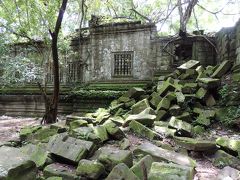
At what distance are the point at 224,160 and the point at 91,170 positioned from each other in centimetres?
256

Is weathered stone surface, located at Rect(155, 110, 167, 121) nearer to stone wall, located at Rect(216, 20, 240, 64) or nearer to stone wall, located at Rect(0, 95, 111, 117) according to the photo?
stone wall, located at Rect(216, 20, 240, 64)

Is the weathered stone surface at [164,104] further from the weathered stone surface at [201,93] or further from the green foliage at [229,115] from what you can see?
the green foliage at [229,115]

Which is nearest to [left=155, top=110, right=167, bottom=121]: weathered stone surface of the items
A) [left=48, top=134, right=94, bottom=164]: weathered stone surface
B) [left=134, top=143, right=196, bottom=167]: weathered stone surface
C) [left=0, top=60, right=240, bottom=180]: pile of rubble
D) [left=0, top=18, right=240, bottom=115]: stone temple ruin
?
[left=0, top=60, right=240, bottom=180]: pile of rubble

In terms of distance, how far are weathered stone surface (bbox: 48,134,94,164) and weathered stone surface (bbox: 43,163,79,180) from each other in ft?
0.55

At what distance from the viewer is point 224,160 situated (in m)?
4.79

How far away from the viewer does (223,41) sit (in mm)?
9281

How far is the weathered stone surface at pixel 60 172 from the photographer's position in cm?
389

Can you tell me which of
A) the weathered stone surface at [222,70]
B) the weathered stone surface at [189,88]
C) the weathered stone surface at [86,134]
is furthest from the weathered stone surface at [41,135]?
the weathered stone surface at [222,70]

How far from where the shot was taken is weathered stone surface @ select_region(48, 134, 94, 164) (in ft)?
14.0

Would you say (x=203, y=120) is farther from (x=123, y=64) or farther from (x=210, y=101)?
(x=123, y=64)

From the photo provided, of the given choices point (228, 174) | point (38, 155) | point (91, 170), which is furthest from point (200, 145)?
point (38, 155)

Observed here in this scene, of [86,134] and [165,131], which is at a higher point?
[86,134]

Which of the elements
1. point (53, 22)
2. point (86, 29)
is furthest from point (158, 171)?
point (86, 29)

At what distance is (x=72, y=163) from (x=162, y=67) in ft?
25.1
